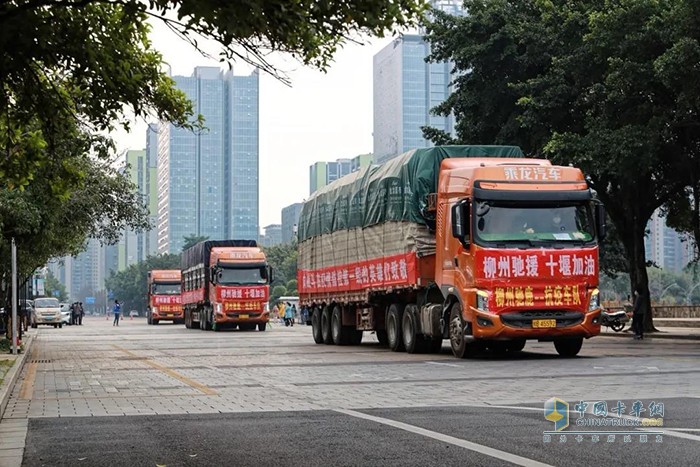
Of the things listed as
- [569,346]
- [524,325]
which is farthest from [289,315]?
[524,325]

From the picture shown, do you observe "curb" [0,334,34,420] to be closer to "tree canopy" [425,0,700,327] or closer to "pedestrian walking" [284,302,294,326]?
"tree canopy" [425,0,700,327]

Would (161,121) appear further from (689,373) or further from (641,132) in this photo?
(641,132)

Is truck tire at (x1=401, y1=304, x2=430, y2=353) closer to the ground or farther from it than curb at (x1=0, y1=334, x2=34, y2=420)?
farther from it

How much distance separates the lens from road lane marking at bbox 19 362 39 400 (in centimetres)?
1564

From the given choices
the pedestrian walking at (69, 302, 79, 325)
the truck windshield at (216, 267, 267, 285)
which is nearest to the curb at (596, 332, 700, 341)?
the truck windshield at (216, 267, 267, 285)

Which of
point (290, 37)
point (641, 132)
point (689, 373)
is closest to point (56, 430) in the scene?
point (290, 37)

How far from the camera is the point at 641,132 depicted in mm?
30000

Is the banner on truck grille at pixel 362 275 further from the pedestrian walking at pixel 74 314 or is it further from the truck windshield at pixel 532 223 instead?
the pedestrian walking at pixel 74 314

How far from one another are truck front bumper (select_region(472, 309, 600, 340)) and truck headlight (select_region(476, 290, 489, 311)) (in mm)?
97

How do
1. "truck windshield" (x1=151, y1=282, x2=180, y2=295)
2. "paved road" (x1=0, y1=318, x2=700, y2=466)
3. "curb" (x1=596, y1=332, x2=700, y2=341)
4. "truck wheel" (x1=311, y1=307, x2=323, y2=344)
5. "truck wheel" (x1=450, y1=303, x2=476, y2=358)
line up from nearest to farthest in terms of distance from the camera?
1. "paved road" (x1=0, y1=318, x2=700, y2=466)
2. "truck wheel" (x1=450, y1=303, x2=476, y2=358)
3. "truck wheel" (x1=311, y1=307, x2=323, y2=344)
4. "curb" (x1=596, y1=332, x2=700, y2=341)
5. "truck windshield" (x1=151, y1=282, x2=180, y2=295)

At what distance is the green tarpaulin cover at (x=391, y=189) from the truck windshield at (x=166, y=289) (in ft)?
135

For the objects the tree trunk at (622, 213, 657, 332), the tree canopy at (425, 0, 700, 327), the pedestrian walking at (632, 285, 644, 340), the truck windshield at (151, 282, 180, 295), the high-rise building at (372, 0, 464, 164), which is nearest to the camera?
the tree canopy at (425, 0, 700, 327)

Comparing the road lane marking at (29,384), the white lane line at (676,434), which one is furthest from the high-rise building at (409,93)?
the white lane line at (676,434)

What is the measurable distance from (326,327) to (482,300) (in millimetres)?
11195
